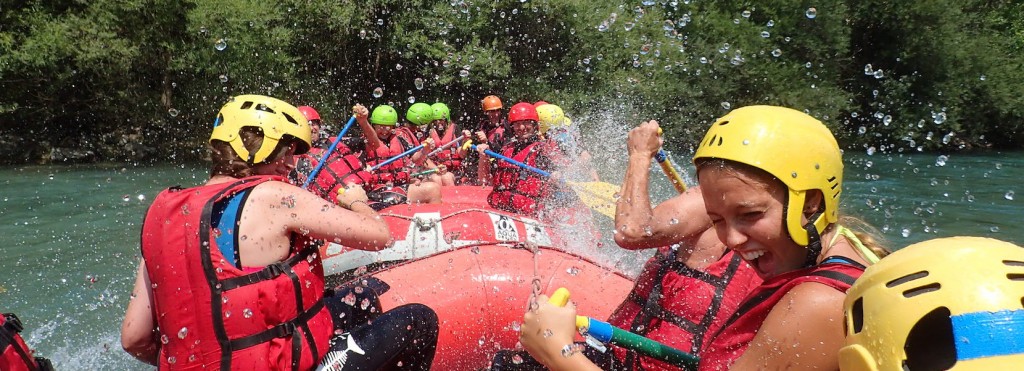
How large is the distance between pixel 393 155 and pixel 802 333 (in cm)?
785

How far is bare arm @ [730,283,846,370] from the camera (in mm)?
1514

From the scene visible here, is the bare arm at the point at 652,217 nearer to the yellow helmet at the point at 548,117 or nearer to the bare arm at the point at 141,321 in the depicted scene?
the bare arm at the point at 141,321

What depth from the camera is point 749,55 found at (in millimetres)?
22203

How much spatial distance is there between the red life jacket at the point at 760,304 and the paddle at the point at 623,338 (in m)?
0.21

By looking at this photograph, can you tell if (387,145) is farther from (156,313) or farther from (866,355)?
(866,355)

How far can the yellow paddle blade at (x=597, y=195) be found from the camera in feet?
22.2

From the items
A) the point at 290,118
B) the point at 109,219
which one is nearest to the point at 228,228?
the point at 290,118

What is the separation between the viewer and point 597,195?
695 cm

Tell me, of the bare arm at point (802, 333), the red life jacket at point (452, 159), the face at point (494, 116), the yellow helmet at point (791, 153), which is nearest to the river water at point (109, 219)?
the face at point (494, 116)

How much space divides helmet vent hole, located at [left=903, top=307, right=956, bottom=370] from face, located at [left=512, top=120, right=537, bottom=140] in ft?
20.0

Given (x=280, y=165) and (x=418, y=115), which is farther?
(x=418, y=115)

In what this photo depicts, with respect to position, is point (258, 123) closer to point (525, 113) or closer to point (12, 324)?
point (12, 324)

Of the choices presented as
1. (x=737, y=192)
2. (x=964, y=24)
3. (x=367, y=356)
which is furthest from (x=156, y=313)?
(x=964, y=24)

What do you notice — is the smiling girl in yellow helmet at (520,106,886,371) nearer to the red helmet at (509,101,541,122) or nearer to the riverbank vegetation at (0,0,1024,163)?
the red helmet at (509,101,541,122)
